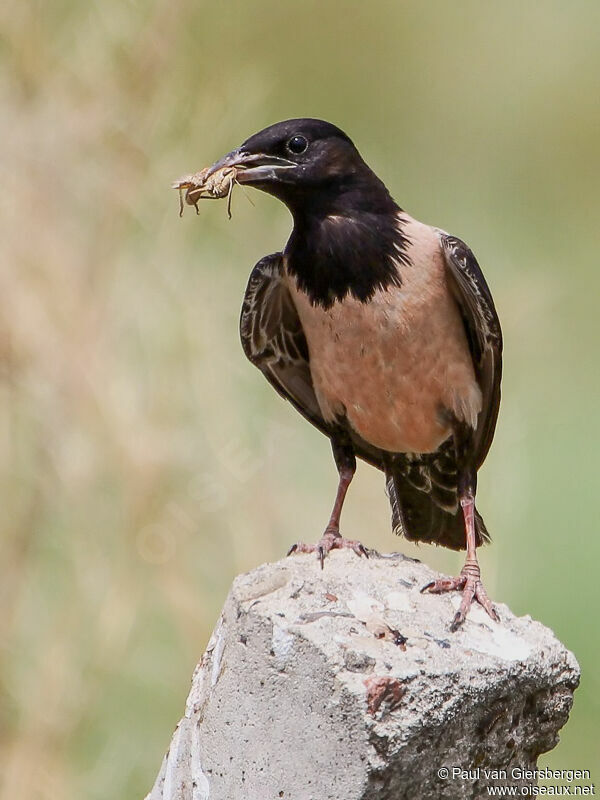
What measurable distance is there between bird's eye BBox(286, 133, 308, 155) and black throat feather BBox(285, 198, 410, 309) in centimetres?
25

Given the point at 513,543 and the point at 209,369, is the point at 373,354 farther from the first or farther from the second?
the point at 513,543

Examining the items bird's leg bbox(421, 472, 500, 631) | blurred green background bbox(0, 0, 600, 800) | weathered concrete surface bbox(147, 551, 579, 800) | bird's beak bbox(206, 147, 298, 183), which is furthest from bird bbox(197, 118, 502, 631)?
blurred green background bbox(0, 0, 600, 800)

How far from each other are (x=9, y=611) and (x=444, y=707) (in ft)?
13.2

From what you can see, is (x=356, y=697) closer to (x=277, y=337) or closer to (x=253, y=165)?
(x=253, y=165)

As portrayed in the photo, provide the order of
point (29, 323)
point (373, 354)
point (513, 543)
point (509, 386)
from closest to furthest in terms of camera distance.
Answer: point (373, 354)
point (29, 323)
point (513, 543)
point (509, 386)

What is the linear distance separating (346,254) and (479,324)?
0.56 m

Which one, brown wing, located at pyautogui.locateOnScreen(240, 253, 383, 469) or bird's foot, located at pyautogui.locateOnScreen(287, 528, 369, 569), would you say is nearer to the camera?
bird's foot, located at pyautogui.locateOnScreen(287, 528, 369, 569)

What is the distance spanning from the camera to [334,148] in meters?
5.24

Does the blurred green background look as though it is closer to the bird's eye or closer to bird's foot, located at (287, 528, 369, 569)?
the bird's eye

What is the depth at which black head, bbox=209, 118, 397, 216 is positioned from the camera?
511 centimetres

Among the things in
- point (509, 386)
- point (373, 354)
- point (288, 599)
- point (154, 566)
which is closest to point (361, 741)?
point (288, 599)

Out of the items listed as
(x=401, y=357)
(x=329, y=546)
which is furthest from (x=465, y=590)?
(x=401, y=357)

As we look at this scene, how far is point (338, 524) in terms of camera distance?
5.36 m

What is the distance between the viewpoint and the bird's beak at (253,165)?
5078mm
